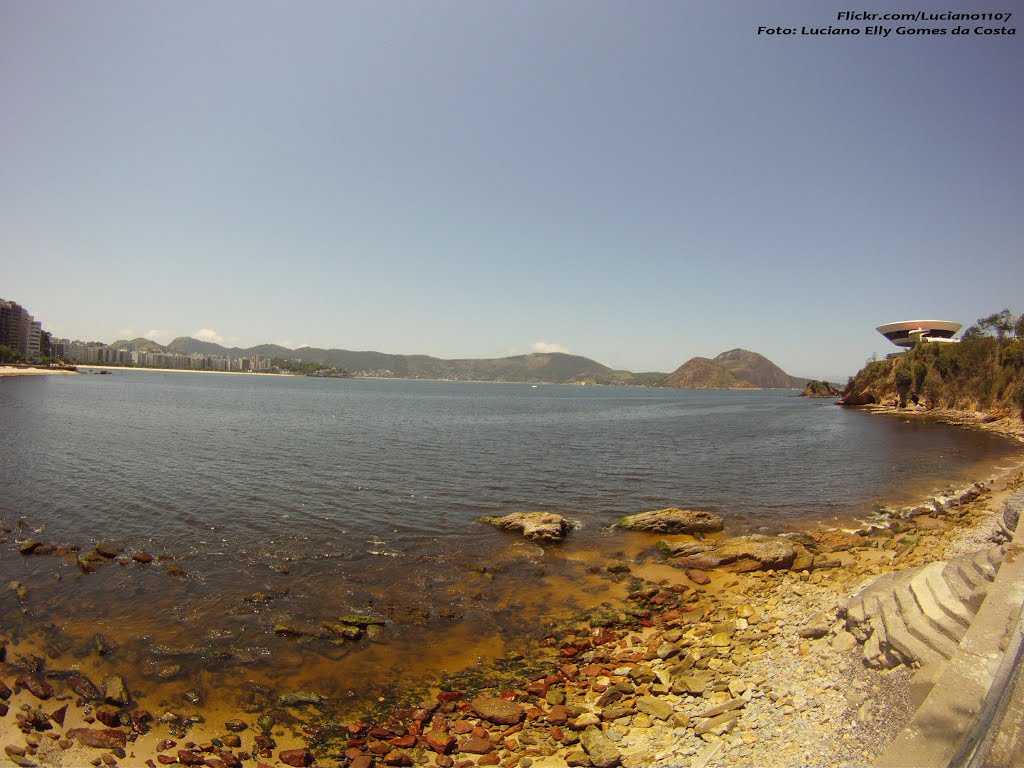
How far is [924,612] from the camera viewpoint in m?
10.1

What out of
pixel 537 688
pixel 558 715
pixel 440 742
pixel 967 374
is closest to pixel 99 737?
pixel 440 742

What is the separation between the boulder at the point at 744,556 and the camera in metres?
19.6

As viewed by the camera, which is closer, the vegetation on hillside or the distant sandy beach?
the vegetation on hillside

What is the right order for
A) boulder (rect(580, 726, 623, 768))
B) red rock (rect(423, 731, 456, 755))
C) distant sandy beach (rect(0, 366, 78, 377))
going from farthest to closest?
distant sandy beach (rect(0, 366, 78, 377)) → red rock (rect(423, 731, 456, 755)) → boulder (rect(580, 726, 623, 768))

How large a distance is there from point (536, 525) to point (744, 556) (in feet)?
31.9

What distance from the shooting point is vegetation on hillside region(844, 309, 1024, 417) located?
269 feet

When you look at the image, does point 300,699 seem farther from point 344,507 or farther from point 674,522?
point 674,522

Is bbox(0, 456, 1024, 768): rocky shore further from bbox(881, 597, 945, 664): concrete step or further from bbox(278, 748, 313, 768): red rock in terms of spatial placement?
bbox(881, 597, 945, 664): concrete step

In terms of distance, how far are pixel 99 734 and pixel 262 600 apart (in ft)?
21.1

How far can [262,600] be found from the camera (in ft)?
55.4

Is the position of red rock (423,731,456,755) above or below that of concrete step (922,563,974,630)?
below

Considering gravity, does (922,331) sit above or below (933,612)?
above

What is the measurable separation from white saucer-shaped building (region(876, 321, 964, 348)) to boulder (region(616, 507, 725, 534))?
157766 millimetres

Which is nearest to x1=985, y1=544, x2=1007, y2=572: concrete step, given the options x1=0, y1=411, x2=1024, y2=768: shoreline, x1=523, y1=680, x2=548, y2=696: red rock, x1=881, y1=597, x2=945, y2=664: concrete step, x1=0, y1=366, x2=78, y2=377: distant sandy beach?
x1=881, y1=597, x2=945, y2=664: concrete step
